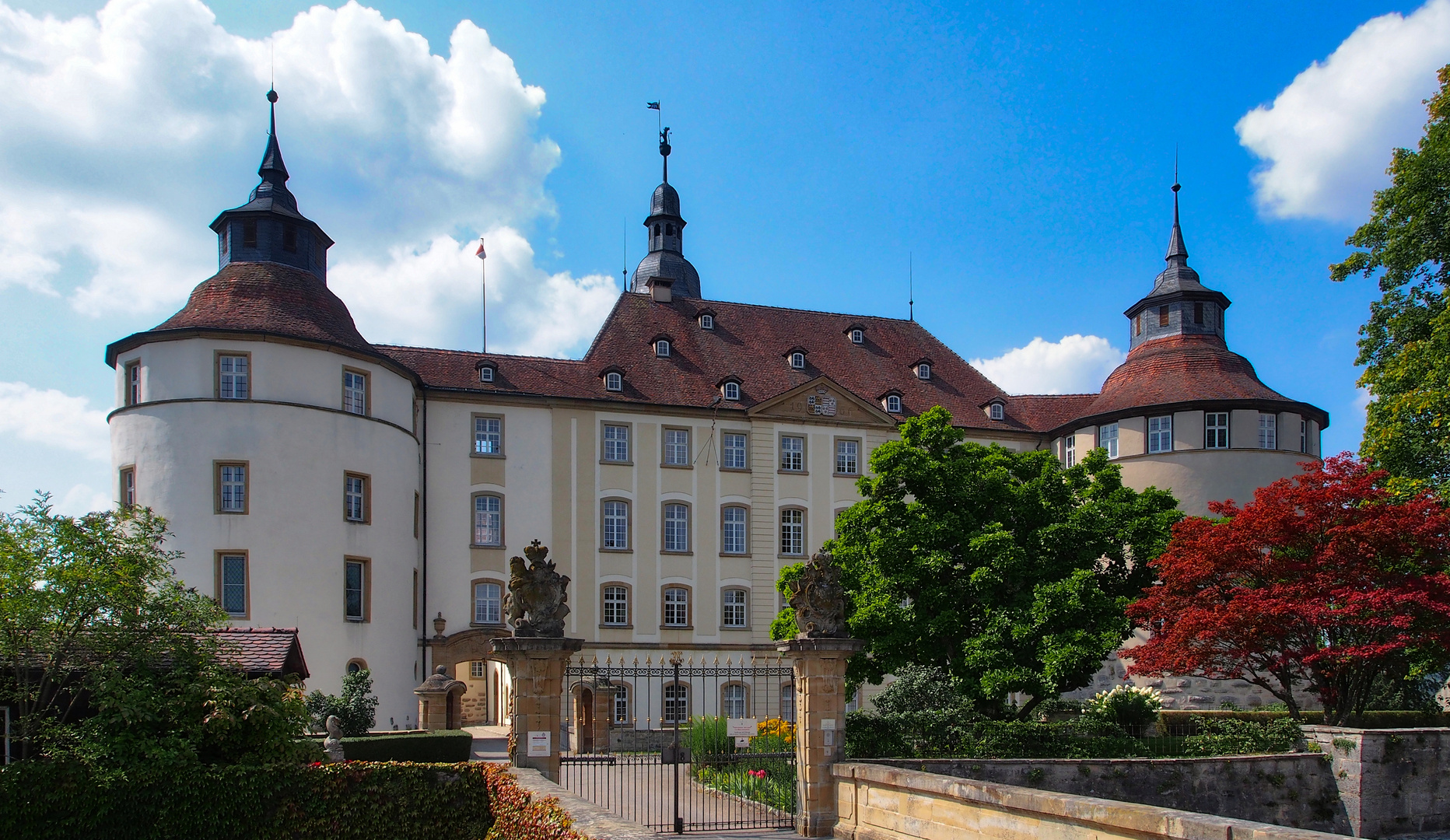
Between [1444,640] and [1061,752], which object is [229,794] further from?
[1444,640]

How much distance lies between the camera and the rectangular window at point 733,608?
3641 cm

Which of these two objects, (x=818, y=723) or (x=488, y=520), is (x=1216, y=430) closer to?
(x=488, y=520)

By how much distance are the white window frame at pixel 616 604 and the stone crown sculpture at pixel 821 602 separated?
64.9 ft

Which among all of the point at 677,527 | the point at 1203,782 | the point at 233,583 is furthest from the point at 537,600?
the point at 677,527

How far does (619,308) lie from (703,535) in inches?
333

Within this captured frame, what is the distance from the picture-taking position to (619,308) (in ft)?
131

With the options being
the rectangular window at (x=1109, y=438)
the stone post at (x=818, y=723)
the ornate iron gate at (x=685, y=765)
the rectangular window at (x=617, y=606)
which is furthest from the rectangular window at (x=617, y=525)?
the stone post at (x=818, y=723)

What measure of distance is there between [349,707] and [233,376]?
8844mm

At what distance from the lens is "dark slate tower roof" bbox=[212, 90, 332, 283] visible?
107 feet

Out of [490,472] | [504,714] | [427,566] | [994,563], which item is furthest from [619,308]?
[994,563]

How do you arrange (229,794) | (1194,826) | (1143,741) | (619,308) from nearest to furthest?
(1194,826), (229,794), (1143,741), (619,308)

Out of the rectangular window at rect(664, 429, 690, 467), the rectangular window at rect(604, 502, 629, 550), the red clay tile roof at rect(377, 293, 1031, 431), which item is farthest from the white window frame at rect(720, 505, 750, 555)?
the red clay tile roof at rect(377, 293, 1031, 431)

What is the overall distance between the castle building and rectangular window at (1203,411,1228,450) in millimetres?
63

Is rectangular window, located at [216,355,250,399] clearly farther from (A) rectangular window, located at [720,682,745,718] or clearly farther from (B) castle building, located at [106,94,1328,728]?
(A) rectangular window, located at [720,682,745,718]
